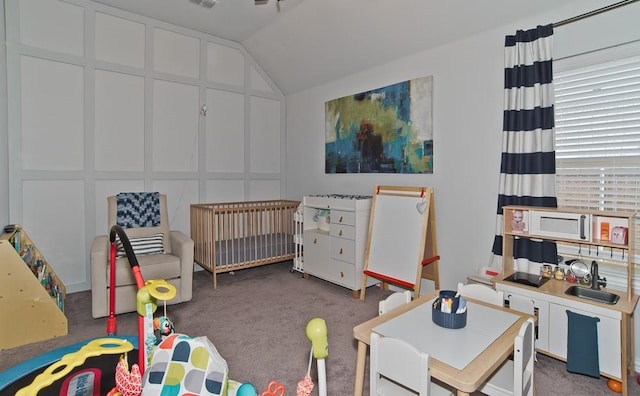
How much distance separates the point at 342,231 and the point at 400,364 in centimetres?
230

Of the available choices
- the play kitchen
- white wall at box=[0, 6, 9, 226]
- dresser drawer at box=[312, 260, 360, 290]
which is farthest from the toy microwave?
white wall at box=[0, 6, 9, 226]

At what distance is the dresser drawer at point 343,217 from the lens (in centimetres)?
345

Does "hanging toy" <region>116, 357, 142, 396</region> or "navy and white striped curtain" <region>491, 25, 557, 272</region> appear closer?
"hanging toy" <region>116, 357, 142, 396</region>

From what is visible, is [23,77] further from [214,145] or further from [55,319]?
[55,319]

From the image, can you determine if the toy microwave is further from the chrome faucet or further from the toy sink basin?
the toy sink basin

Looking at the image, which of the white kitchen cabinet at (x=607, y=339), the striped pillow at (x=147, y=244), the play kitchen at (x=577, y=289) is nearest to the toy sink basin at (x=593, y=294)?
the play kitchen at (x=577, y=289)

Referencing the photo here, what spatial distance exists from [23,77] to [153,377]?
3626 millimetres

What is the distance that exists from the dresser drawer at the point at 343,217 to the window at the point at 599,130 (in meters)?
1.70

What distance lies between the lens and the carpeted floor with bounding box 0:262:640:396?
206 cm

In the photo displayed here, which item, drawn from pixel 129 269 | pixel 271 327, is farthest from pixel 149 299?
pixel 129 269

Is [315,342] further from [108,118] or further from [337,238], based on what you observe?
[108,118]

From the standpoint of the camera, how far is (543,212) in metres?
2.31

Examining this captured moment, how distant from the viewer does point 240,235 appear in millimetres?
4098

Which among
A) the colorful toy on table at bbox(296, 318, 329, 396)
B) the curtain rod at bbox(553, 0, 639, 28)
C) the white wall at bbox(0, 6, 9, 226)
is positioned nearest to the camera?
the colorful toy on table at bbox(296, 318, 329, 396)
